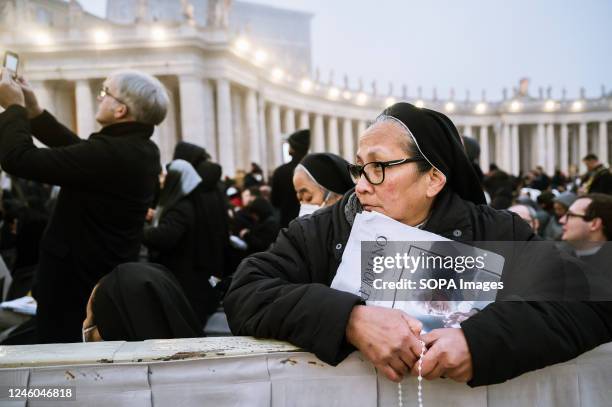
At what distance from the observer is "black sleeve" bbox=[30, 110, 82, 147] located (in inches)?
139

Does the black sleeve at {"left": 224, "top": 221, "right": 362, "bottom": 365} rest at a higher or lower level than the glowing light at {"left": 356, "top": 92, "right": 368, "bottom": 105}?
lower

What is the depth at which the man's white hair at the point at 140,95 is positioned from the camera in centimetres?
327

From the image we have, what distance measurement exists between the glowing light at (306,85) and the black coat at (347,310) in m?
42.4

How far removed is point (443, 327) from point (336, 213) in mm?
611

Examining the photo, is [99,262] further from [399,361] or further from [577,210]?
[577,210]

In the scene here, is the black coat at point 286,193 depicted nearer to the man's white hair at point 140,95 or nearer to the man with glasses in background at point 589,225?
the man with glasses in background at point 589,225

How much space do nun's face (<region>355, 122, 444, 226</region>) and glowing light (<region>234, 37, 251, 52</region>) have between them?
30.3 metres

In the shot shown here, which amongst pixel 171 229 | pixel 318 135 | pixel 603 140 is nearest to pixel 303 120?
pixel 318 135

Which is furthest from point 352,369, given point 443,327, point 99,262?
point 99,262

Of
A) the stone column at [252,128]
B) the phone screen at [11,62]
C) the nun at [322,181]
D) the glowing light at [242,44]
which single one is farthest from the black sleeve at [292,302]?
the glowing light at [242,44]

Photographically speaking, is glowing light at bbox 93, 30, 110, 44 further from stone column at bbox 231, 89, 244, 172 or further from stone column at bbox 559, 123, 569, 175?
stone column at bbox 559, 123, 569, 175

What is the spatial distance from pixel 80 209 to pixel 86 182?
0.68 feet

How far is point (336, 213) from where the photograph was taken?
1.96m

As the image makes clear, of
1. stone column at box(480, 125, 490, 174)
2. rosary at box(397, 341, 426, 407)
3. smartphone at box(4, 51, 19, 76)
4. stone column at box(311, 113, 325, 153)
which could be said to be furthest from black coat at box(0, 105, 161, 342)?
stone column at box(480, 125, 490, 174)
